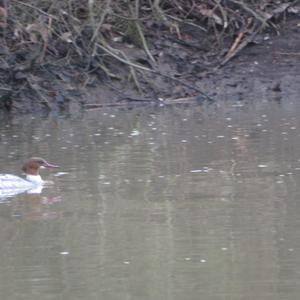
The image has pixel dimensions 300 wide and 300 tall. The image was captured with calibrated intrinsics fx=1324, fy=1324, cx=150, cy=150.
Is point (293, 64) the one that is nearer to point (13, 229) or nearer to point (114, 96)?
point (114, 96)

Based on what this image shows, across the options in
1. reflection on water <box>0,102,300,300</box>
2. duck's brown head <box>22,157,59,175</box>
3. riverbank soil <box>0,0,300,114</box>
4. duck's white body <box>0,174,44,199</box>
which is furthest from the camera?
riverbank soil <box>0,0,300,114</box>

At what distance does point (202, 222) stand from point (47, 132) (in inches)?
268

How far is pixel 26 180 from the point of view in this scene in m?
12.5

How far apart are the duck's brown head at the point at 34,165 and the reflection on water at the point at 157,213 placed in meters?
0.15

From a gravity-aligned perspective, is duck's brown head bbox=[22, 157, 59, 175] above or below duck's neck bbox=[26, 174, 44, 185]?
above

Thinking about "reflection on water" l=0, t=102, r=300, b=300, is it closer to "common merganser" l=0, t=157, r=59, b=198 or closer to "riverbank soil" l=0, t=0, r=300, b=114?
"common merganser" l=0, t=157, r=59, b=198

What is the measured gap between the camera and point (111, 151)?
47.5 ft

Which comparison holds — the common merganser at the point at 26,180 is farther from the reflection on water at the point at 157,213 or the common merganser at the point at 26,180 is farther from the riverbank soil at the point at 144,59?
the riverbank soil at the point at 144,59

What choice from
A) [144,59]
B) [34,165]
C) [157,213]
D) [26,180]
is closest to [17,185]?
[26,180]

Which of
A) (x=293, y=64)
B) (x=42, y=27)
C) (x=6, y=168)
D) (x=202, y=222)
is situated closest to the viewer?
(x=202, y=222)

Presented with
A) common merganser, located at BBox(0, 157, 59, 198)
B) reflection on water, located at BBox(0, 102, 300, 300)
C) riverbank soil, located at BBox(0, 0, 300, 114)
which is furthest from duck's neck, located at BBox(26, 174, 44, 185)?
riverbank soil, located at BBox(0, 0, 300, 114)

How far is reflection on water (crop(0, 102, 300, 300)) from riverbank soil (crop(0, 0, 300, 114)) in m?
2.60

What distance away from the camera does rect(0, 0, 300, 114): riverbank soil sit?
64.4 feet

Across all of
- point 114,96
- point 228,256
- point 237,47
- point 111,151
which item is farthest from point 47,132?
point 228,256
